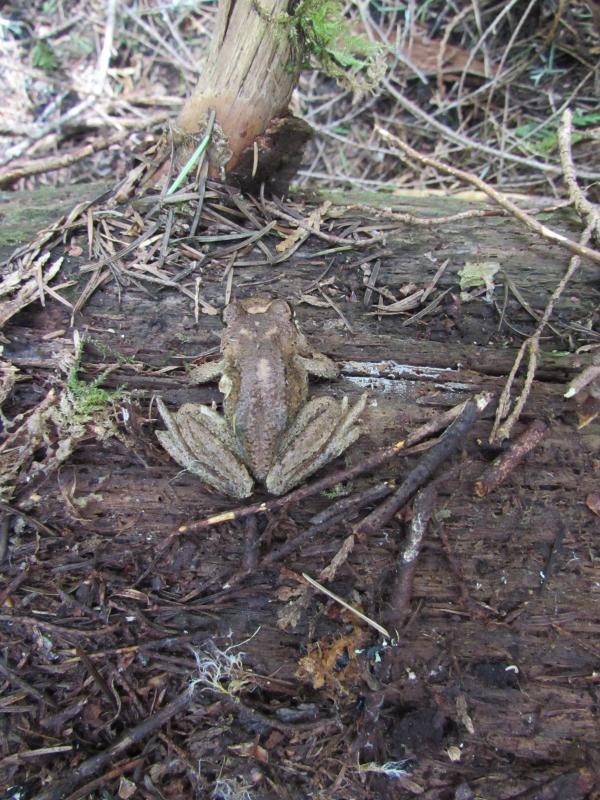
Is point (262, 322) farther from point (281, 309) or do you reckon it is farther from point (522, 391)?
point (522, 391)

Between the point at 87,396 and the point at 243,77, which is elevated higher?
the point at 243,77

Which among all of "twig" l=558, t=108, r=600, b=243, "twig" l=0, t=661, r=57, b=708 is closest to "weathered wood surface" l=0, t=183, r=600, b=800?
"twig" l=0, t=661, r=57, b=708

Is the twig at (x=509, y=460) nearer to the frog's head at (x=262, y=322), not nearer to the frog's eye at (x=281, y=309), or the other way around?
the frog's head at (x=262, y=322)

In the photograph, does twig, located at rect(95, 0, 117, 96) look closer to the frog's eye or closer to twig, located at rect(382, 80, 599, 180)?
twig, located at rect(382, 80, 599, 180)

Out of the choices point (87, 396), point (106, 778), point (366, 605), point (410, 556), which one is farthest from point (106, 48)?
point (106, 778)

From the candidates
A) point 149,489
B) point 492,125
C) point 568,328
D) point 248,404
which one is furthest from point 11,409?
point 492,125

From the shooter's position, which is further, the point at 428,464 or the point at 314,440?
the point at 314,440
